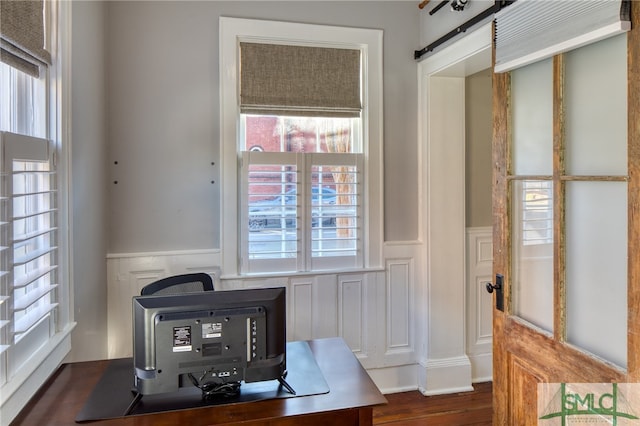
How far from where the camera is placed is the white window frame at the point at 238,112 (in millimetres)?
2678

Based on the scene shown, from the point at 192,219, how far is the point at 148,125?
65 centimetres

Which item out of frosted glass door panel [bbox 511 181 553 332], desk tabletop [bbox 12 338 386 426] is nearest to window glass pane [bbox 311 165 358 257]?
frosted glass door panel [bbox 511 181 553 332]

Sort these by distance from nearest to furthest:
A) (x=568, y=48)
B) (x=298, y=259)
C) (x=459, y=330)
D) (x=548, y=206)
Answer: (x=568, y=48) < (x=548, y=206) < (x=298, y=259) < (x=459, y=330)

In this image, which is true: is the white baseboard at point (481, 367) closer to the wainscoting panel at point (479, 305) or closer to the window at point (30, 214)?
the wainscoting panel at point (479, 305)

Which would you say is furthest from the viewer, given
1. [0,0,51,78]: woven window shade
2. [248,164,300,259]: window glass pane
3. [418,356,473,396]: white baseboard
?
[418,356,473,396]: white baseboard

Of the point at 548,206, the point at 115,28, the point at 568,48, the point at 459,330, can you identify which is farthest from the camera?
the point at 459,330

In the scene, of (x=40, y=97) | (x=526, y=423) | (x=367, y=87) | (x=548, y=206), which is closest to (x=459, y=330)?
(x=526, y=423)

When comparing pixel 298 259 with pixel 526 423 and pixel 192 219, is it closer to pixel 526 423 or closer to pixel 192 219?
pixel 192 219

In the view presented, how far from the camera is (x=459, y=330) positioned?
3057 mm

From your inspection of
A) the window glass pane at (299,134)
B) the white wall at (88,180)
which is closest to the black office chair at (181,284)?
the white wall at (88,180)

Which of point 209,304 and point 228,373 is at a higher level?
point 209,304

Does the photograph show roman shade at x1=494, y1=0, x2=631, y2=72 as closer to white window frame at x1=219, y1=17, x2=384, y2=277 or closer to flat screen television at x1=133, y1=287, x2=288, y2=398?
white window frame at x1=219, y1=17, x2=384, y2=277

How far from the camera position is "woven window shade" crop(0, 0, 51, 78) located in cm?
129

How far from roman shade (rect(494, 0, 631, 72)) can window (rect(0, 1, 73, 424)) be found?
193cm
